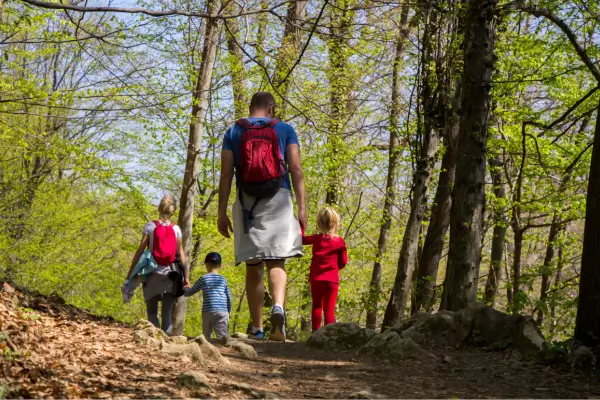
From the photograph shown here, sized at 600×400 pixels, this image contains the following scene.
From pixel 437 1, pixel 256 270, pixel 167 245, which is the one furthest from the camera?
pixel 437 1

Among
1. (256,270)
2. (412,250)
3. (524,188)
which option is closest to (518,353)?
(256,270)

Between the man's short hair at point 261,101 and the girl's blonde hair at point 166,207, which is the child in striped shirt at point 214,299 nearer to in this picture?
the girl's blonde hair at point 166,207

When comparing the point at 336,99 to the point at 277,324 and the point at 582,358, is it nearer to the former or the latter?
the point at 277,324

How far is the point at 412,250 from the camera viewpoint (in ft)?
33.1

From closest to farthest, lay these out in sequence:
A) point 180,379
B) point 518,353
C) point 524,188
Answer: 1. point 180,379
2. point 518,353
3. point 524,188

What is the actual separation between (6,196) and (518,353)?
56.8ft

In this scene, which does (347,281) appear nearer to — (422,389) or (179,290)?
(179,290)

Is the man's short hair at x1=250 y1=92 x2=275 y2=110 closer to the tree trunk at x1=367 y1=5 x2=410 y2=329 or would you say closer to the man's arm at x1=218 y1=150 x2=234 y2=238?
the man's arm at x1=218 y1=150 x2=234 y2=238

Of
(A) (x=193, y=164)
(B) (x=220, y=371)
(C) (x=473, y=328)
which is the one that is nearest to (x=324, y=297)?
(C) (x=473, y=328)

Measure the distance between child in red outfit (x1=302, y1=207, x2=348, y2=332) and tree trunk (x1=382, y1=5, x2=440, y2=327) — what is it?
226 cm

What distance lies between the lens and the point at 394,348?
553 centimetres

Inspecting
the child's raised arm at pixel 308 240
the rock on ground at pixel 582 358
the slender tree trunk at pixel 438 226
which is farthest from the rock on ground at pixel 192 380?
the slender tree trunk at pixel 438 226

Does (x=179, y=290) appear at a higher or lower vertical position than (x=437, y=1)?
lower

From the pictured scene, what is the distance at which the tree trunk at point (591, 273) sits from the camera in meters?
4.86
